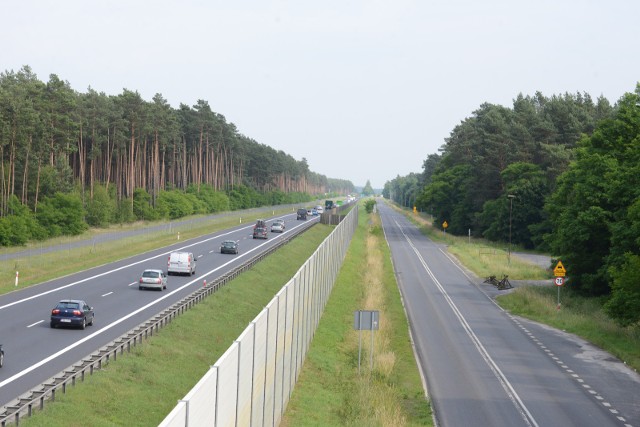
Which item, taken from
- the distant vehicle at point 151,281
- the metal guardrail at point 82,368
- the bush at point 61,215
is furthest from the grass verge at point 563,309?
the bush at point 61,215

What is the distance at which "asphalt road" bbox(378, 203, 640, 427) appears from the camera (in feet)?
79.9

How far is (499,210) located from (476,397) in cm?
7888

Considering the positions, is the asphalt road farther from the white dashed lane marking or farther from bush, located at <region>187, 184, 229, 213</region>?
bush, located at <region>187, 184, 229, 213</region>

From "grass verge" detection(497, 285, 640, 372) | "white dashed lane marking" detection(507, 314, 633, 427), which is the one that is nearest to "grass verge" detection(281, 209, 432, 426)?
"white dashed lane marking" detection(507, 314, 633, 427)

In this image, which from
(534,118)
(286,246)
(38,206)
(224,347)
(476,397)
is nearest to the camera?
(476,397)

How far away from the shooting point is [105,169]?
127 meters

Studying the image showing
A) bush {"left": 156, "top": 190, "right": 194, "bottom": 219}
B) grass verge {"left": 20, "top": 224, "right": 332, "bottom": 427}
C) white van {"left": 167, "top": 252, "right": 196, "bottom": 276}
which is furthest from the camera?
bush {"left": 156, "top": 190, "right": 194, "bottom": 219}

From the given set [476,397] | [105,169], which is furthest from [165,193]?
[476,397]

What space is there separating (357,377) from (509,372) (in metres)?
→ 7.05

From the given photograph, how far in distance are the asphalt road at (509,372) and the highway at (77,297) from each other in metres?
12.2

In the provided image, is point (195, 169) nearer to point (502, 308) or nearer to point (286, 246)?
point (286, 246)

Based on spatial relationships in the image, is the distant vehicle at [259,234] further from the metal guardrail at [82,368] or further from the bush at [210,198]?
the bush at [210,198]

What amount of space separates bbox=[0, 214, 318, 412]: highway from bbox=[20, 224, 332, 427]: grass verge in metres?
2.04

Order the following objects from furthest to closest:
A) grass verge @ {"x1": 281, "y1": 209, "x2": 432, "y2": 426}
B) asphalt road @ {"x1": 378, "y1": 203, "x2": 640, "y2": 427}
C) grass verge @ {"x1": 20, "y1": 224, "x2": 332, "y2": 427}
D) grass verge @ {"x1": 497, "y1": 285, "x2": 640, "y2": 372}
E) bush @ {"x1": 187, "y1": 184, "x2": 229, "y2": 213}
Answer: bush @ {"x1": 187, "y1": 184, "x2": 229, "y2": 213} → grass verge @ {"x1": 497, "y1": 285, "x2": 640, "y2": 372} → asphalt road @ {"x1": 378, "y1": 203, "x2": 640, "y2": 427} → grass verge @ {"x1": 281, "y1": 209, "x2": 432, "y2": 426} → grass verge @ {"x1": 20, "y1": 224, "x2": 332, "y2": 427}
